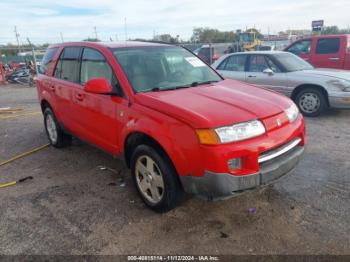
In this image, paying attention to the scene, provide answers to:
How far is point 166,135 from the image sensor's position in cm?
297

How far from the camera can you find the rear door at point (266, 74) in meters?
7.45

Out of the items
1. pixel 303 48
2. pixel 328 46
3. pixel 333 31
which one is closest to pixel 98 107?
→ pixel 303 48

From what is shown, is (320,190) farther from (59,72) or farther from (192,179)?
(59,72)

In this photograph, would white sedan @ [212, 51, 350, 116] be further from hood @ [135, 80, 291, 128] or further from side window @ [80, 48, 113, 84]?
side window @ [80, 48, 113, 84]

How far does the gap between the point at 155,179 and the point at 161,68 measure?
4.68ft

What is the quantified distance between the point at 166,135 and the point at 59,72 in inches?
114

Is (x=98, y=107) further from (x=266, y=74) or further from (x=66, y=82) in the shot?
(x=266, y=74)

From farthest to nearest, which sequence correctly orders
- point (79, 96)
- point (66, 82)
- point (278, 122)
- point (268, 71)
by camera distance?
point (268, 71), point (66, 82), point (79, 96), point (278, 122)

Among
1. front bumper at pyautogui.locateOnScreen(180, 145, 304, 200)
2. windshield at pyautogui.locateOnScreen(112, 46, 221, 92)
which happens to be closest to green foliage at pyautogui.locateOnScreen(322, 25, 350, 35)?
windshield at pyautogui.locateOnScreen(112, 46, 221, 92)

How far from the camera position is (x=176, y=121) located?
292 centimetres

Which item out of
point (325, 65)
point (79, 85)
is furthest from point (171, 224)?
point (325, 65)

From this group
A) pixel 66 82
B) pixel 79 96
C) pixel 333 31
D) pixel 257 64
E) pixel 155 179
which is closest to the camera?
pixel 155 179

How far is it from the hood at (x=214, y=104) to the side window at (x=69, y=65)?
163 centimetres

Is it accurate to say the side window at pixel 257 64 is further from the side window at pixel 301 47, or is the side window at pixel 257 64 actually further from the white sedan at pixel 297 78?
the side window at pixel 301 47
